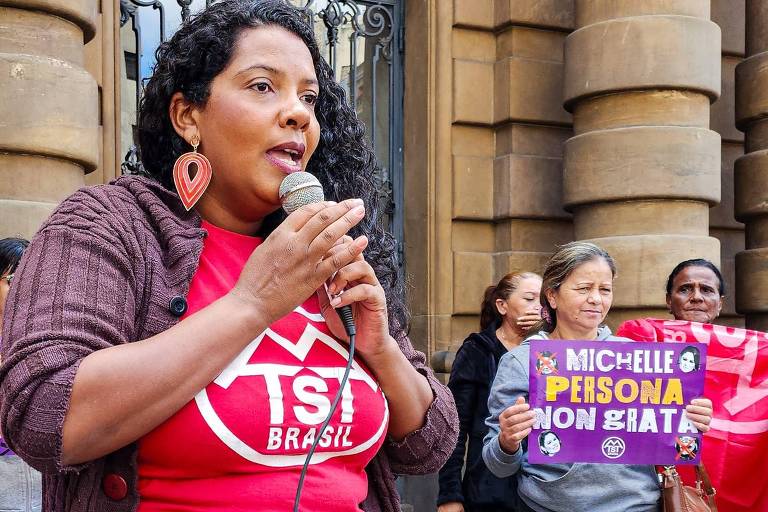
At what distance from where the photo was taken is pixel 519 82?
6348 mm

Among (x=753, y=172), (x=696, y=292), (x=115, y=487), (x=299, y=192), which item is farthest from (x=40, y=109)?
(x=753, y=172)

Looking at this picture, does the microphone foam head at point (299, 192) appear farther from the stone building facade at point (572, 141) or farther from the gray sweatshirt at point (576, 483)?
the stone building facade at point (572, 141)

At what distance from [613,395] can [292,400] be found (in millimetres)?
1938

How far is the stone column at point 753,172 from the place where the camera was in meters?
6.39

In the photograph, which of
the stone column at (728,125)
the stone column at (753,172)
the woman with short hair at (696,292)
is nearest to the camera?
the woman with short hair at (696,292)

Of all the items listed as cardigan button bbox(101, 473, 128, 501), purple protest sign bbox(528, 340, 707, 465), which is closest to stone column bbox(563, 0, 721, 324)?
purple protest sign bbox(528, 340, 707, 465)

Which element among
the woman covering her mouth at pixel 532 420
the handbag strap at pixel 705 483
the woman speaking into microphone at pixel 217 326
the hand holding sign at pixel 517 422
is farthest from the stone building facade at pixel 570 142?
the woman speaking into microphone at pixel 217 326

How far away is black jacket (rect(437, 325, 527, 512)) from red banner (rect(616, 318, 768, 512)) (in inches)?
38.4

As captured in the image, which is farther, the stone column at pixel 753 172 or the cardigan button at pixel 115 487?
the stone column at pixel 753 172

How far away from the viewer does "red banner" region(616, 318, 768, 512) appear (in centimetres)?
402

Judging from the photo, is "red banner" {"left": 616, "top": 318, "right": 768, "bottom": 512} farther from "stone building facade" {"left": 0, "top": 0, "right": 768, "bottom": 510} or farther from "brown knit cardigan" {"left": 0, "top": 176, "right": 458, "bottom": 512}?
"brown knit cardigan" {"left": 0, "top": 176, "right": 458, "bottom": 512}

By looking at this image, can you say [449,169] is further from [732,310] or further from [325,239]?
[325,239]

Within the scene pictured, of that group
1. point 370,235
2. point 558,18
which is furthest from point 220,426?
point 558,18

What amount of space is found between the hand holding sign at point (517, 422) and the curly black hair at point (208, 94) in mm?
1357
